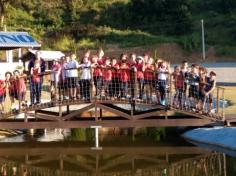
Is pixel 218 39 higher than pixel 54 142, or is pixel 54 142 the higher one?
pixel 218 39

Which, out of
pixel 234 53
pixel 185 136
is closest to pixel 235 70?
pixel 234 53

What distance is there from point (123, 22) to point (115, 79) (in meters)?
49.8

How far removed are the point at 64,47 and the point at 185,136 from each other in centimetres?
4181

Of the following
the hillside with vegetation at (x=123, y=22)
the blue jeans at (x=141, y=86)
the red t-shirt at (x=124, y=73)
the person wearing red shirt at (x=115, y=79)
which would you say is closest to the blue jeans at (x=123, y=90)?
the person wearing red shirt at (x=115, y=79)

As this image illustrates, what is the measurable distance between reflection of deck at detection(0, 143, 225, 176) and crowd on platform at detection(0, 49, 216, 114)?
1.81m

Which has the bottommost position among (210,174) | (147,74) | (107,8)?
(210,174)

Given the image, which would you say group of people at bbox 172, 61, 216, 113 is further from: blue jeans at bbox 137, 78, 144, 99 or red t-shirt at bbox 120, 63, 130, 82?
red t-shirt at bbox 120, 63, 130, 82

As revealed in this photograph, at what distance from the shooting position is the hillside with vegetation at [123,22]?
63.1m

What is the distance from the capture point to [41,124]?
21375 mm

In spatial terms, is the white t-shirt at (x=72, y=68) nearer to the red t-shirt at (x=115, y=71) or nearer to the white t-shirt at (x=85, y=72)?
the white t-shirt at (x=85, y=72)

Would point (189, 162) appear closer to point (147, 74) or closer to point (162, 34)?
point (147, 74)

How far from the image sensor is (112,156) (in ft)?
66.2

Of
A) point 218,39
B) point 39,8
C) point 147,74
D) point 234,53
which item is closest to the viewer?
point 147,74

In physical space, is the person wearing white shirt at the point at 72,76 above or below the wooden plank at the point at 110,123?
above
